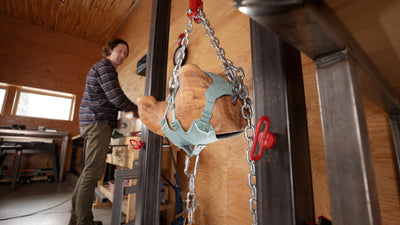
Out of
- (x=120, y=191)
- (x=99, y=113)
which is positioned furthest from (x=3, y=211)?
(x=120, y=191)

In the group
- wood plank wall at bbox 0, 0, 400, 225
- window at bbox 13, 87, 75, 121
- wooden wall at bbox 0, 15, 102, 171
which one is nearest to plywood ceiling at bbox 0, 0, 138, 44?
wooden wall at bbox 0, 15, 102, 171

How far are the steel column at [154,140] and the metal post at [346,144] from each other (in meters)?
0.76

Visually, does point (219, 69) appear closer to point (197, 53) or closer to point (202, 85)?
point (197, 53)

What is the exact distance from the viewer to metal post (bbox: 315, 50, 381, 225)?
8.7 inches

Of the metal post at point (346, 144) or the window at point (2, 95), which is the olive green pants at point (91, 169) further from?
the window at point (2, 95)

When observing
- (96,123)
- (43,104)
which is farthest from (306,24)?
(43,104)

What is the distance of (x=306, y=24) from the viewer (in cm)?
21

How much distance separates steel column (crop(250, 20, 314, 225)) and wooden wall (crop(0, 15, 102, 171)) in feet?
16.2

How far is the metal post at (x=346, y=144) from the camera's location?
8.7 inches

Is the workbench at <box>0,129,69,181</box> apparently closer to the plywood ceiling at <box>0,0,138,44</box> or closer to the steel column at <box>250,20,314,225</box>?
the plywood ceiling at <box>0,0,138,44</box>

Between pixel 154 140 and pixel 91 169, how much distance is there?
0.68 meters

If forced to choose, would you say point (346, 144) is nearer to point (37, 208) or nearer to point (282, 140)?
point (282, 140)

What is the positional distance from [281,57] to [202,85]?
0.18 m

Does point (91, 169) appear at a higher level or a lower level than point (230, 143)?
lower
